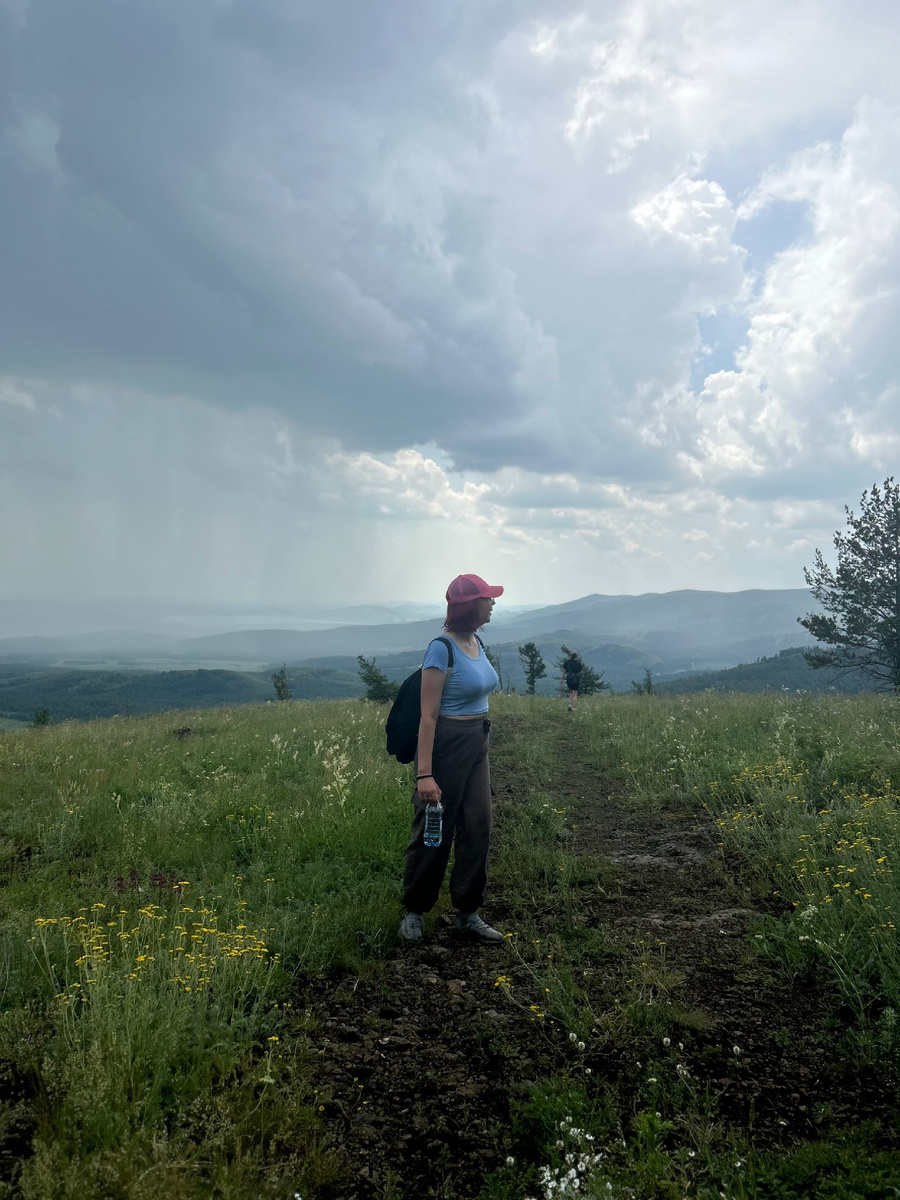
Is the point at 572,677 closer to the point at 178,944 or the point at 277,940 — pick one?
the point at 277,940

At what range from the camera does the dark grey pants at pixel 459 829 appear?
4609 mm

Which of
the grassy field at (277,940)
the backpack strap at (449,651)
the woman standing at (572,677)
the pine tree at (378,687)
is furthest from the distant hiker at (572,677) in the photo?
the backpack strap at (449,651)

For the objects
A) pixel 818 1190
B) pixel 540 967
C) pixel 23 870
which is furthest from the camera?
pixel 23 870

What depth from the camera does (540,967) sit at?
13.4 feet

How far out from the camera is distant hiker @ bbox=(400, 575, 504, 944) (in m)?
4.55

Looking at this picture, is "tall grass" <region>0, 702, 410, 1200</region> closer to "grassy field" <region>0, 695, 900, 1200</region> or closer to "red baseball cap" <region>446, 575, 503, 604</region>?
"grassy field" <region>0, 695, 900, 1200</region>

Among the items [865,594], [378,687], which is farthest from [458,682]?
[865,594]

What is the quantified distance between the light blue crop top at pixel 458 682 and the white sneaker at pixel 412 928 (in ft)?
5.23

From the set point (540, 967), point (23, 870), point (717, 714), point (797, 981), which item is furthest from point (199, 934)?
point (717, 714)

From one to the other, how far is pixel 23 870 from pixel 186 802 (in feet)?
6.14

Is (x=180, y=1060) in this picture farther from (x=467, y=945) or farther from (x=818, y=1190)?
(x=818, y=1190)

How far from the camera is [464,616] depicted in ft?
15.6

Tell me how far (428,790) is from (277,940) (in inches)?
56.2

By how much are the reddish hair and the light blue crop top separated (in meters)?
0.17
